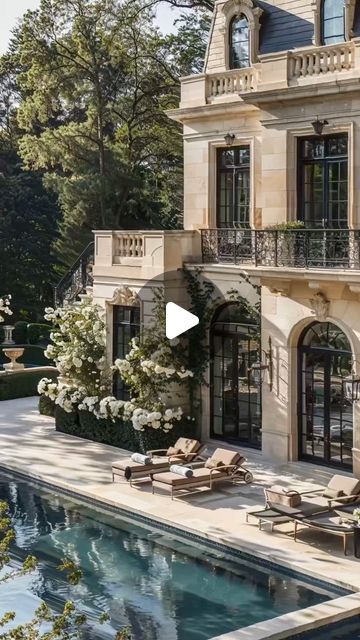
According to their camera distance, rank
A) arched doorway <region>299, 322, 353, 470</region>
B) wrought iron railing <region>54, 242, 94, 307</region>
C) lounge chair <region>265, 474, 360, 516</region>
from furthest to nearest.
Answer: wrought iron railing <region>54, 242, 94, 307</region> → arched doorway <region>299, 322, 353, 470</region> → lounge chair <region>265, 474, 360, 516</region>

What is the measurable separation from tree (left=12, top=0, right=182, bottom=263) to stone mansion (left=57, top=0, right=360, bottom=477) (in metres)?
14.1

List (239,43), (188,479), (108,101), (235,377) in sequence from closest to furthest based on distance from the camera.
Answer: (188,479)
(235,377)
(239,43)
(108,101)

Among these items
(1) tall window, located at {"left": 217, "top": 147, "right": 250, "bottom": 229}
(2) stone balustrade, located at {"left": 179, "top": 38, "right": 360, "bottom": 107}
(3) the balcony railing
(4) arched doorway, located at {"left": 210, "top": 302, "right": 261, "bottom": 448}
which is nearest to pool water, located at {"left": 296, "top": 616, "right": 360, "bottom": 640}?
(3) the balcony railing

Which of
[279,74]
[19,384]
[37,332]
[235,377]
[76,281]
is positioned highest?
[279,74]

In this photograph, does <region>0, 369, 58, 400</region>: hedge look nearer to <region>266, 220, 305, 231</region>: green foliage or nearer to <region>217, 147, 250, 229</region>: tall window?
<region>217, 147, 250, 229</region>: tall window

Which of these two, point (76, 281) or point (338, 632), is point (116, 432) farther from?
point (338, 632)

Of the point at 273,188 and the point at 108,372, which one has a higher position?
the point at 273,188

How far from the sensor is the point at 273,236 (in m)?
20.3

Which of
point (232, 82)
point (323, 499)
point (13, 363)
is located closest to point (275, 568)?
point (323, 499)

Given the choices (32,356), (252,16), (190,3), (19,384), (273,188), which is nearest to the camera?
(273,188)

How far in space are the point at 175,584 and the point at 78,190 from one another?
28334 mm

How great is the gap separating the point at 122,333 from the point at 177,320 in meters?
2.23

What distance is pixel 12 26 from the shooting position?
177ft

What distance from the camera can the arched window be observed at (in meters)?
Result: 20.5
